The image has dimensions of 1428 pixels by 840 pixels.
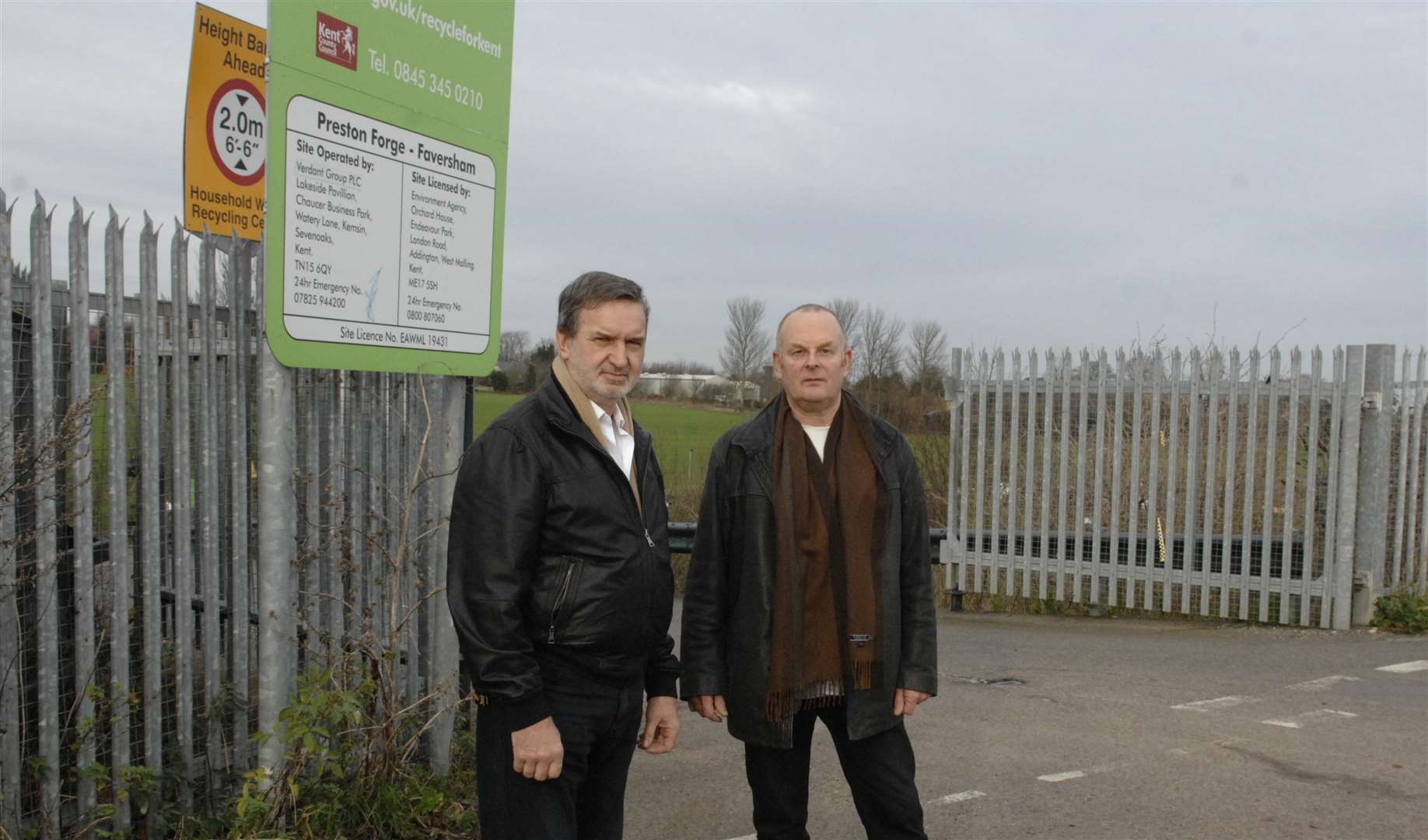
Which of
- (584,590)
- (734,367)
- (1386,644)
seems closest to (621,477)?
(584,590)

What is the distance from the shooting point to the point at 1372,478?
27.3 ft

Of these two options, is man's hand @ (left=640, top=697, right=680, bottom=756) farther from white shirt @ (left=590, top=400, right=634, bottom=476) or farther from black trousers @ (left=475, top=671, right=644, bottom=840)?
white shirt @ (left=590, top=400, right=634, bottom=476)

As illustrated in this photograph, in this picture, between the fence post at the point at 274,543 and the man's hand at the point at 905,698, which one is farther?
→ the fence post at the point at 274,543

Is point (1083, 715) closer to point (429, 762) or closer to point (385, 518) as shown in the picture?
point (429, 762)

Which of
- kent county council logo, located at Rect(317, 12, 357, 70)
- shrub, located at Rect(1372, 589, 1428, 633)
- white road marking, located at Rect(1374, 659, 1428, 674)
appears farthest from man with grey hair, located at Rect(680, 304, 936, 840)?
shrub, located at Rect(1372, 589, 1428, 633)

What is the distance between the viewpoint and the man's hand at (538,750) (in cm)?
272

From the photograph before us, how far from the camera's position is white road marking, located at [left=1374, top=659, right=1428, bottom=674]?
23.3 feet

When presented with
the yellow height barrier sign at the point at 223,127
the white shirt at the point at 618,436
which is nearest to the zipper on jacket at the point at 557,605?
the white shirt at the point at 618,436

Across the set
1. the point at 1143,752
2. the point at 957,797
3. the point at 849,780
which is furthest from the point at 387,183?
the point at 1143,752

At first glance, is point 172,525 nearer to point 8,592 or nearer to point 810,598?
point 8,592

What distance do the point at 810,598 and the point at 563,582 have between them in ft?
2.98

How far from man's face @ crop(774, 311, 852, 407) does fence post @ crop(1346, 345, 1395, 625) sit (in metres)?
6.49

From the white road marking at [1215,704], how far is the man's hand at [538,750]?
4.66m

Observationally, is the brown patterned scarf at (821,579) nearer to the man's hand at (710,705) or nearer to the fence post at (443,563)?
the man's hand at (710,705)
